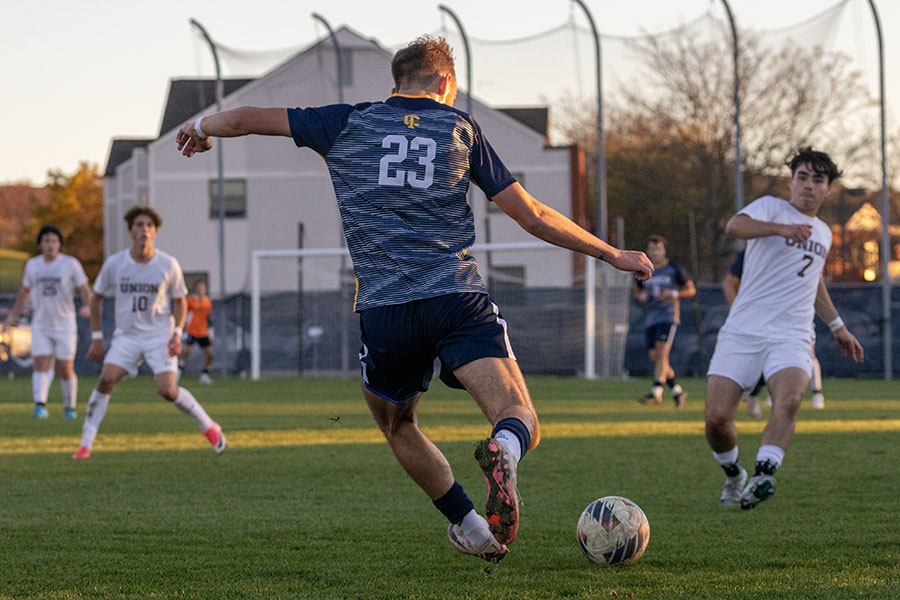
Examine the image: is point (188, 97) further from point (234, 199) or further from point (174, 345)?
point (174, 345)

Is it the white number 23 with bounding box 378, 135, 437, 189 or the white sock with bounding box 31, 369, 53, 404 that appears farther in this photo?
the white sock with bounding box 31, 369, 53, 404

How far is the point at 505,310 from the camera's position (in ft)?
91.8

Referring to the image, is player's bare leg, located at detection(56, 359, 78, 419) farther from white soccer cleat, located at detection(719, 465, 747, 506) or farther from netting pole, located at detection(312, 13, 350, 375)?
netting pole, located at detection(312, 13, 350, 375)

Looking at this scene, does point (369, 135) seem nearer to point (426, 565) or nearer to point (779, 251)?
point (426, 565)

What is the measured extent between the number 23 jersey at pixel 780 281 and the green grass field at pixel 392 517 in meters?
1.09

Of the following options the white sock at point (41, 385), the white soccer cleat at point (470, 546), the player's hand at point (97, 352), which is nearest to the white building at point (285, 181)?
the white sock at point (41, 385)

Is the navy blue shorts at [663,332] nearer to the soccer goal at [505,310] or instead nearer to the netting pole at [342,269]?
the soccer goal at [505,310]

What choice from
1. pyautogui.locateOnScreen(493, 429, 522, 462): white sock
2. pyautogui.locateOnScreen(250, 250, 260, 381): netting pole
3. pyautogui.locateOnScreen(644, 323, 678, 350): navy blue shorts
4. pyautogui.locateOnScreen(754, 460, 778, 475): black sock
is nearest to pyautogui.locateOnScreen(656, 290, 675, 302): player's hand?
pyautogui.locateOnScreen(644, 323, 678, 350): navy blue shorts

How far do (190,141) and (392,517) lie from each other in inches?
109

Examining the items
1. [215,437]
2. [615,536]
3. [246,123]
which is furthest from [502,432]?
[215,437]

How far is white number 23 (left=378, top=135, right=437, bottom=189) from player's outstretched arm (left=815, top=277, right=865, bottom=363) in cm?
383

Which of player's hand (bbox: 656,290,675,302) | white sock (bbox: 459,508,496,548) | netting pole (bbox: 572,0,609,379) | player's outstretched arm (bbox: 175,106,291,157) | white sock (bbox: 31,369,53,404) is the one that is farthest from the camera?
netting pole (bbox: 572,0,609,379)

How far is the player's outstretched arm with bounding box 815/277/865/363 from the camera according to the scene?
756 cm

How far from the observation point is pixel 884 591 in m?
4.68
